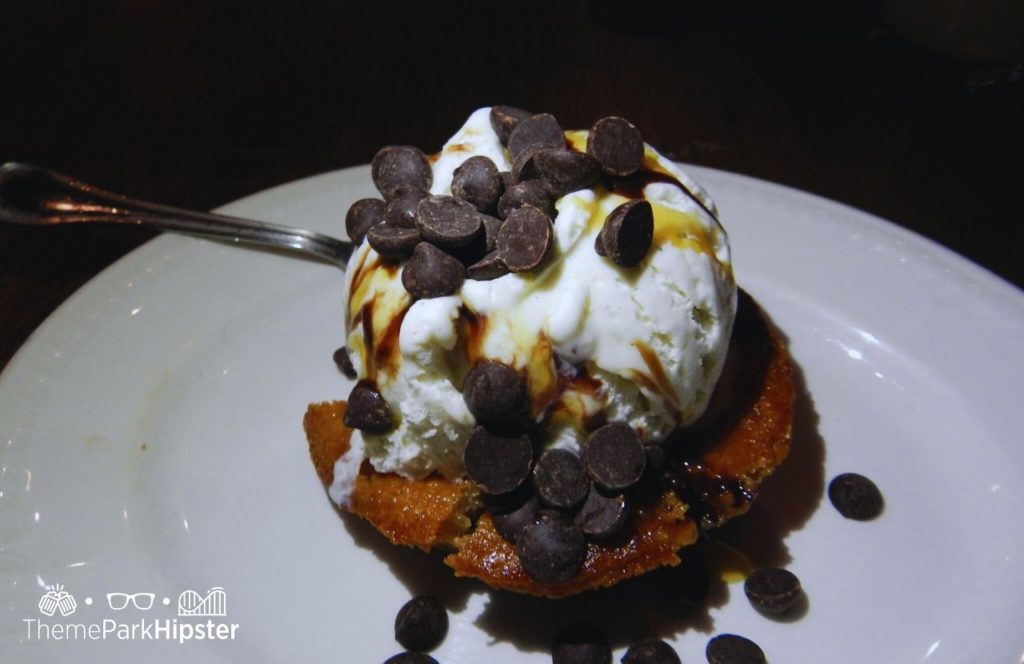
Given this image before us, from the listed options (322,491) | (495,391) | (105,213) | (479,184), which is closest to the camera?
(495,391)

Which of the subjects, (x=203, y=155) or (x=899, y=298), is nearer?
(x=899, y=298)

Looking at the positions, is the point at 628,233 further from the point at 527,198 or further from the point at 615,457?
the point at 615,457

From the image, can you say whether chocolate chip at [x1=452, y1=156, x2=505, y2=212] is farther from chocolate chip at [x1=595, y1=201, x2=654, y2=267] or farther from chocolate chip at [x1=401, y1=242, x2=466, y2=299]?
chocolate chip at [x1=595, y1=201, x2=654, y2=267]

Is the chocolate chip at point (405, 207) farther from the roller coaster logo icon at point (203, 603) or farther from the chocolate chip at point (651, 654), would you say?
the chocolate chip at point (651, 654)

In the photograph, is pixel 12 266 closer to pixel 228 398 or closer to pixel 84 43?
pixel 228 398

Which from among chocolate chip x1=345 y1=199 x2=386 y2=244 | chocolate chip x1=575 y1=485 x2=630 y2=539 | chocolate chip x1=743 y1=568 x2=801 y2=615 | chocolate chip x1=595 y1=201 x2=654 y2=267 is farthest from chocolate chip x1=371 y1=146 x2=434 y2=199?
chocolate chip x1=743 y1=568 x2=801 y2=615

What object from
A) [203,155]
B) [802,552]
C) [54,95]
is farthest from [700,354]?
[54,95]

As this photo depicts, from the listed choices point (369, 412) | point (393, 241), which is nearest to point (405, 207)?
point (393, 241)
